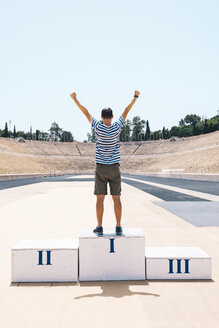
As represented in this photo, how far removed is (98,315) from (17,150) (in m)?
103

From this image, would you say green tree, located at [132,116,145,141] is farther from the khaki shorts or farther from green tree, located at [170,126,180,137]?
the khaki shorts

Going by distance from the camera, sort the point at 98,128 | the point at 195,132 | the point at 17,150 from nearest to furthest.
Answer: the point at 98,128
the point at 17,150
the point at 195,132

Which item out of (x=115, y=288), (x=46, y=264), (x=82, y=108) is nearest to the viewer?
(x=115, y=288)

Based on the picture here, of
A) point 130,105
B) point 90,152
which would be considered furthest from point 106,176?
point 90,152

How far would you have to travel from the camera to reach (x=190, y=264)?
412 centimetres

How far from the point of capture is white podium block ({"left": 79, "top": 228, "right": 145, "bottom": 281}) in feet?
13.4

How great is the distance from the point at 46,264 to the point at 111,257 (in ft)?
2.76

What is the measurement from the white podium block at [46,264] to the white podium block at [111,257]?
13 centimetres

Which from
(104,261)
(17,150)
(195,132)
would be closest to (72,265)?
(104,261)

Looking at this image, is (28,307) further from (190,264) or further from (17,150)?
(17,150)

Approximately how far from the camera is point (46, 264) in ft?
13.4

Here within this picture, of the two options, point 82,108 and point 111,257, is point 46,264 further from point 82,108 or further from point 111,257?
point 82,108

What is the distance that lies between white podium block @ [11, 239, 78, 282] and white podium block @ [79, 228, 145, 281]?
0.13 metres

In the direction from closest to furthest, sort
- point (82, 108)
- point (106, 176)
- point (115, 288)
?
point (115, 288), point (106, 176), point (82, 108)
